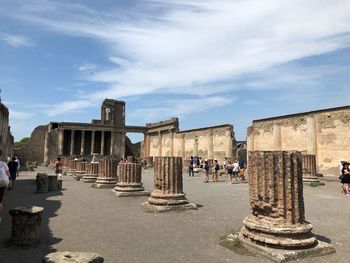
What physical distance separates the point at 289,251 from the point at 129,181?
7.92 m

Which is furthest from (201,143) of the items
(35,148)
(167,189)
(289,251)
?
(289,251)

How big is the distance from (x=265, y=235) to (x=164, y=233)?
197 cm

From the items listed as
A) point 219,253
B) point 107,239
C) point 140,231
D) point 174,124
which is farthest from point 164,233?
point 174,124

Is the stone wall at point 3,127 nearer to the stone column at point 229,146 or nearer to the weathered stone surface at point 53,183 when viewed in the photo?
the weathered stone surface at point 53,183

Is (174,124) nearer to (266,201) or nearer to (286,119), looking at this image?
(286,119)

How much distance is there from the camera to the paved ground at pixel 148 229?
495 cm

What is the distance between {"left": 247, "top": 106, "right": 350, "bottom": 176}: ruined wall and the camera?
17672mm

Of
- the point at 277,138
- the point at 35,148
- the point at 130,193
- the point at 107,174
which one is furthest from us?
the point at 35,148

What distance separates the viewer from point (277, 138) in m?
21.4

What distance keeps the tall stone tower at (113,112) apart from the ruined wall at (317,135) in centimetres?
3041

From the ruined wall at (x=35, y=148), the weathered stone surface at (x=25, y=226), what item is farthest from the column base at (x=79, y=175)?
the ruined wall at (x=35, y=148)

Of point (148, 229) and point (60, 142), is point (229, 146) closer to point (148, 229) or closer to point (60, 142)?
point (148, 229)

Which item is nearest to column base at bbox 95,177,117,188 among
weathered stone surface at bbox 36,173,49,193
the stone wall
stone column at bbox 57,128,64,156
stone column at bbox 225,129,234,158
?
weathered stone surface at bbox 36,173,49,193

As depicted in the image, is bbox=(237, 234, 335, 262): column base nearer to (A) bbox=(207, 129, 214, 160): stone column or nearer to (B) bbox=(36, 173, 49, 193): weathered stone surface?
(B) bbox=(36, 173, 49, 193): weathered stone surface
